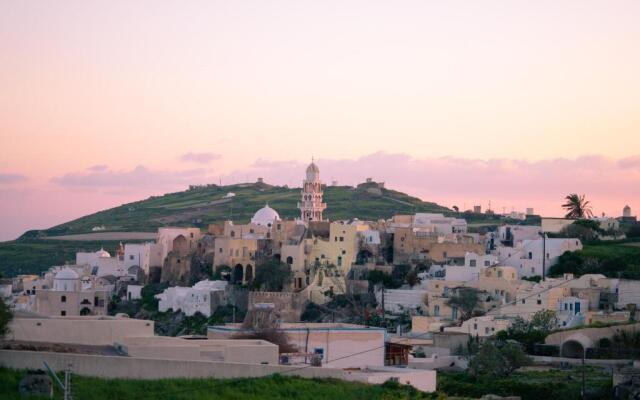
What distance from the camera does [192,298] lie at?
59875 millimetres

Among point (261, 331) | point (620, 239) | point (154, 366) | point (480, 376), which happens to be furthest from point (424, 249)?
point (154, 366)

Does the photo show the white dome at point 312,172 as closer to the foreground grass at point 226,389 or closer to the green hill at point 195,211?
the green hill at point 195,211

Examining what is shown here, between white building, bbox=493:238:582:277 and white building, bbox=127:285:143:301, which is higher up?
white building, bbox=493:238:582:277

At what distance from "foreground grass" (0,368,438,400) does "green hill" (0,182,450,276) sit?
60.7 metres

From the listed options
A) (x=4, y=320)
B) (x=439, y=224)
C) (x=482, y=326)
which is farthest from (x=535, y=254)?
(x=4, y=320)

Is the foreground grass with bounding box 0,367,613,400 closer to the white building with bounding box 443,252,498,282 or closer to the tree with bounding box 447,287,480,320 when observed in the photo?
the tree with bounding box 447,287,480,320

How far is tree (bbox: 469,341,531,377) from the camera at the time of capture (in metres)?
41.5

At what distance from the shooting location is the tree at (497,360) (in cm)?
4153

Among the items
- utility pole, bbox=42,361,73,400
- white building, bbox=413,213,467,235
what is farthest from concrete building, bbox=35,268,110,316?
utility pole, bbox=42,361,73,400

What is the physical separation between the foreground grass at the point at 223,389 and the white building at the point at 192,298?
2983 centimetres

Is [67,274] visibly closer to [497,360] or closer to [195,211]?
[497,360]

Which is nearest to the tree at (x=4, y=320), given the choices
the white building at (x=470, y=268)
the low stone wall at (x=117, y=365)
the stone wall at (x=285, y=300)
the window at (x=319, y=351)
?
the low stone wall at (x=117, y=365)

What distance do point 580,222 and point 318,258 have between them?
43.3ft

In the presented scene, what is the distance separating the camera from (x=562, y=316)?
50938mm
